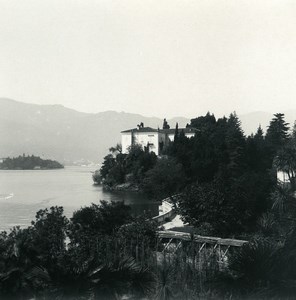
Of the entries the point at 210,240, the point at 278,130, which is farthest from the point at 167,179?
the point at 210,240

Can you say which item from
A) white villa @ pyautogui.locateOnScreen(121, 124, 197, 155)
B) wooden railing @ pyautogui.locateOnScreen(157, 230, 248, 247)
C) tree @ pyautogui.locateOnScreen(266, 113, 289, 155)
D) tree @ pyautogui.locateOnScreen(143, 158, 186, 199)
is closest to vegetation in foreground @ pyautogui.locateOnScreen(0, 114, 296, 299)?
wooden railing @ pyautogui.locateOnScreen(157, 230, 248, 247)

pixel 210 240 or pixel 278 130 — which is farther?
pixel 278 130

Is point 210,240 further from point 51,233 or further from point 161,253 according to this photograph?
point 51,233

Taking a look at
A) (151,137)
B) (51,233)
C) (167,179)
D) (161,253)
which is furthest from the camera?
(151,137)

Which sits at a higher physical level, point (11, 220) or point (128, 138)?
point (128, 138)

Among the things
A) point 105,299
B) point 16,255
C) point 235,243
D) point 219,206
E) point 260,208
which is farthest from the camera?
point 260,208

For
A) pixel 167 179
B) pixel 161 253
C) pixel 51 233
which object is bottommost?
pixel 161 253

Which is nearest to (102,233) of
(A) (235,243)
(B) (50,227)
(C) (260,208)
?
(B) (50,227)

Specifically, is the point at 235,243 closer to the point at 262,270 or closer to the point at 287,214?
the point at 287,214
